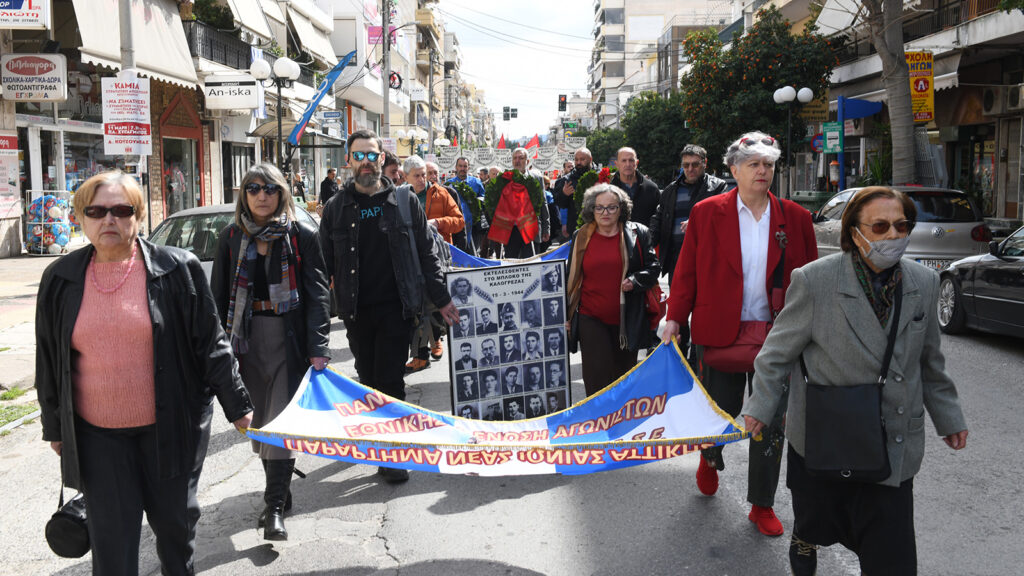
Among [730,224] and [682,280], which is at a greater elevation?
[730,224]

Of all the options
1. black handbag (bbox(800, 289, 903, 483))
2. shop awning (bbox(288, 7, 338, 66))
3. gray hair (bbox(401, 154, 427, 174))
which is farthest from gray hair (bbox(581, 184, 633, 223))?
shop awning (bbox(288, 7, 338, 66))

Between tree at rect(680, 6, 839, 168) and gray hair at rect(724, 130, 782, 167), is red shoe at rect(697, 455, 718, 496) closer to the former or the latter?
gray hair at rect(724, 130, 782, 167)

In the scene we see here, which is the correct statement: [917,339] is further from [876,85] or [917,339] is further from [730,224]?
[876,85]

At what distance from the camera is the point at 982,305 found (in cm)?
988

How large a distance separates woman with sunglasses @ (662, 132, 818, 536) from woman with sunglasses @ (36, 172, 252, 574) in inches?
97.1

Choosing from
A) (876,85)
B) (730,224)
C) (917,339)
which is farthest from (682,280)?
(876,85)

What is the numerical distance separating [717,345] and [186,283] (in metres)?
2.55

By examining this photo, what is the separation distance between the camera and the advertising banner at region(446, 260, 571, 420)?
5980mm

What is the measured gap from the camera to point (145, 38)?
20250 millimetres

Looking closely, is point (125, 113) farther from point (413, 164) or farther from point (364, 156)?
point (364, 156)

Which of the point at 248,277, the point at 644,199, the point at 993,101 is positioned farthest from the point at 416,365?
the point at 993,101

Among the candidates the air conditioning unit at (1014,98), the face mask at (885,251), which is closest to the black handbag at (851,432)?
the face mask at (885,251)

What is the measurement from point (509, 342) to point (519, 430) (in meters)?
1.52

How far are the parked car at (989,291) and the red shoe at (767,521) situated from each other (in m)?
5.11
